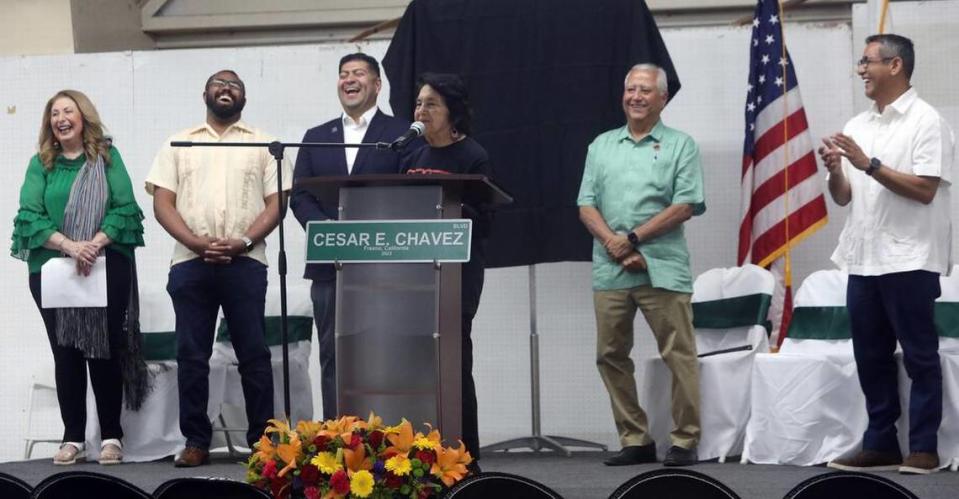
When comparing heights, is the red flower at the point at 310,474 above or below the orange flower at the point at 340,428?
below

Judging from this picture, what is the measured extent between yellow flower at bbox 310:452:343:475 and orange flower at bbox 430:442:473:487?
0.26 m

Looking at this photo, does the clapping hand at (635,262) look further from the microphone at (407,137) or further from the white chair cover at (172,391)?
the white chair cover at (172,391)

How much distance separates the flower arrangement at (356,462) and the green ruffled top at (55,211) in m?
2.14

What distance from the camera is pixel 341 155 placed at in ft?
19.0

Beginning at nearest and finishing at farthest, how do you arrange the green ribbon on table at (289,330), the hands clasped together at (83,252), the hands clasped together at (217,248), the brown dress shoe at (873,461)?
the brown dress shoe at (873,461) < the hands clasped together at (217,248) < the hands clasped together at (83,252) < the green ribbon on table at (289,330)

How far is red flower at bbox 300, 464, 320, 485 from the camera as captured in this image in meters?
4.02

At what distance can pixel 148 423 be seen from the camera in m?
6.29

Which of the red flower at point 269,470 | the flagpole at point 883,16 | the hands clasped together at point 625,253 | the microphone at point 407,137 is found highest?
the flagpole at point 883,16

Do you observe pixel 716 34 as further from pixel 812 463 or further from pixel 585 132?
pixel 812 463

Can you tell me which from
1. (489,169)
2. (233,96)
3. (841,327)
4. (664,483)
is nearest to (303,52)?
(233,96)

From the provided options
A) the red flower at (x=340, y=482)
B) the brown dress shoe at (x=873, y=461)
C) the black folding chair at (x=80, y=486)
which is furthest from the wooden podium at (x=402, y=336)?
the brown dress shoe at (x=873, y=461)

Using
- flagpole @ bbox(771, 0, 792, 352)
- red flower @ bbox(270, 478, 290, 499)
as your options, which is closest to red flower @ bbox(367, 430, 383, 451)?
red flower @ bbox(270, 478, 290, 499)

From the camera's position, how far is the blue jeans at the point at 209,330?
19.2ft

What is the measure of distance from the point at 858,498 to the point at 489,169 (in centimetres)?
231
